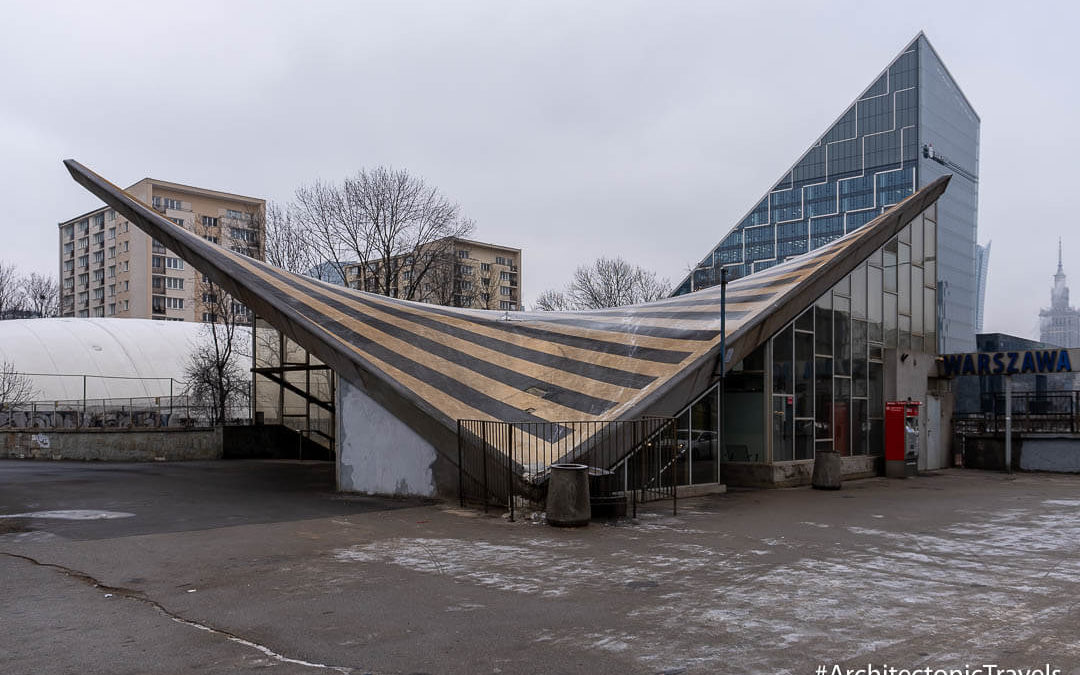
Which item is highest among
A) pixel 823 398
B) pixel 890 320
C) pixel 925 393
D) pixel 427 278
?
pixel 427 278

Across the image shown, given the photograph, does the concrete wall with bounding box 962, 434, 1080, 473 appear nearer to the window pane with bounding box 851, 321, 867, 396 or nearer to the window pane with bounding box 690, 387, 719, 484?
the window pane with bounding box 851, 321, 867, 396

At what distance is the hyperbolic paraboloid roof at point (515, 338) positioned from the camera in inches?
591

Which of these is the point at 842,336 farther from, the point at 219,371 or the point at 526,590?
the point at 219,371

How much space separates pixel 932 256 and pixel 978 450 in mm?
6502

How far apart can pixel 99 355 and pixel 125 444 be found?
2129cm

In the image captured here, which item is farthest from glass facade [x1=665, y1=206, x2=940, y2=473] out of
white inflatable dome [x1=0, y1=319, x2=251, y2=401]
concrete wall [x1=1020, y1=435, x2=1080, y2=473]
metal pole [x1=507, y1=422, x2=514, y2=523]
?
white inflatable dome [x1=0, y1=319, x2=251, y2=401]

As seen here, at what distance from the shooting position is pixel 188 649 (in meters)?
5.75

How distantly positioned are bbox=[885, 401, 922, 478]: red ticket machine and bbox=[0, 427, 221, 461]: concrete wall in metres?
21.9

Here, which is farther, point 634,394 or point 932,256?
point 932,256

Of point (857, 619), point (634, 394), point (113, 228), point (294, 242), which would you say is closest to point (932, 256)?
point (634, 394)

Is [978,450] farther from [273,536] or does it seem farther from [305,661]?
[305,661]

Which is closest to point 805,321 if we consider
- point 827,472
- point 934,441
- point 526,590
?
point 827,472

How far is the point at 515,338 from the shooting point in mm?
18859

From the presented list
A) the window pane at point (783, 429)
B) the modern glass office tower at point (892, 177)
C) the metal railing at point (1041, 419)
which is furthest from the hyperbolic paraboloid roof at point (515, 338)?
the modern glass office tower at point (892, 177)
